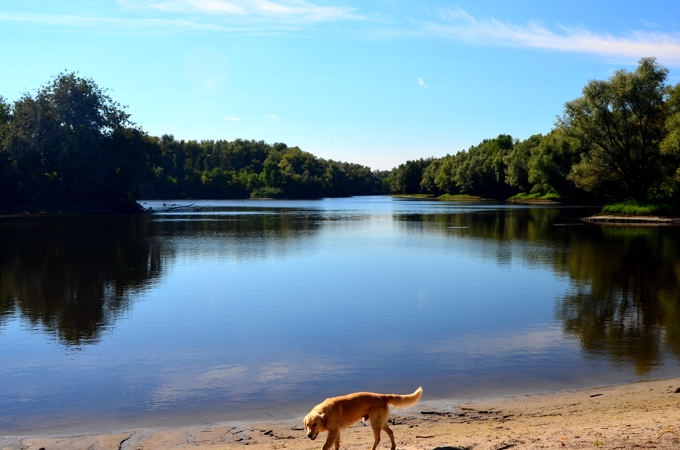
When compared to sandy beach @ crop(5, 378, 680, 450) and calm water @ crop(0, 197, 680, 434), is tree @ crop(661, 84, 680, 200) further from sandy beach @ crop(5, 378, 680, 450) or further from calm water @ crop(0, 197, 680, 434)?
sandy beach @ crop(5, 378, 680, 450)

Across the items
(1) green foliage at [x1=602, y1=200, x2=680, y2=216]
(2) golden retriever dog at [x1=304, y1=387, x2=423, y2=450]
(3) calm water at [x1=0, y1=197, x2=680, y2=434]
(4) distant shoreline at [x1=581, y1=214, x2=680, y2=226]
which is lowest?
(3) calm water at [x1=0, y1=197, x2=680, y2=434]

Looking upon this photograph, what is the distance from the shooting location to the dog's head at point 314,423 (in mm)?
7883

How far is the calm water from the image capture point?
13039mm

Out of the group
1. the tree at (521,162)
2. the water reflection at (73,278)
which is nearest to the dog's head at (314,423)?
the water reflection at (73,278)

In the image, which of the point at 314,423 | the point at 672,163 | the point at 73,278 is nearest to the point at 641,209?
the point at 672,163

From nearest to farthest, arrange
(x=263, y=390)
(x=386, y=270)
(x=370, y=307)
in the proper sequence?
(x=263, y=390) → (x=370, y=307) → (x=386, y=270)

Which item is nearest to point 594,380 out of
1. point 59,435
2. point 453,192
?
point 59,435

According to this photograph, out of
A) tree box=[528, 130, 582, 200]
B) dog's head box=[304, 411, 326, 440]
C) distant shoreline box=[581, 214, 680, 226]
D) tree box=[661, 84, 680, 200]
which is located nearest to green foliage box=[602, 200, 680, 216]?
distant shoreline box=[581, 214, 680, 226]

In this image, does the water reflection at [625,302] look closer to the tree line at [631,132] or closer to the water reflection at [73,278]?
the water reflection at [73,278]

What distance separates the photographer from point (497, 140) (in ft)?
623

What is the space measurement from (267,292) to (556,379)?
1425cm

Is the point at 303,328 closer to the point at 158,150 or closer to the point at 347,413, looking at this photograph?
the point at 347,413

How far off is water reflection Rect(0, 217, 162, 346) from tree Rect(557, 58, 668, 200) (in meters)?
50.7

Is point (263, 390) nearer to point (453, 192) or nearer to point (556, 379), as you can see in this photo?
point (556, 379)
